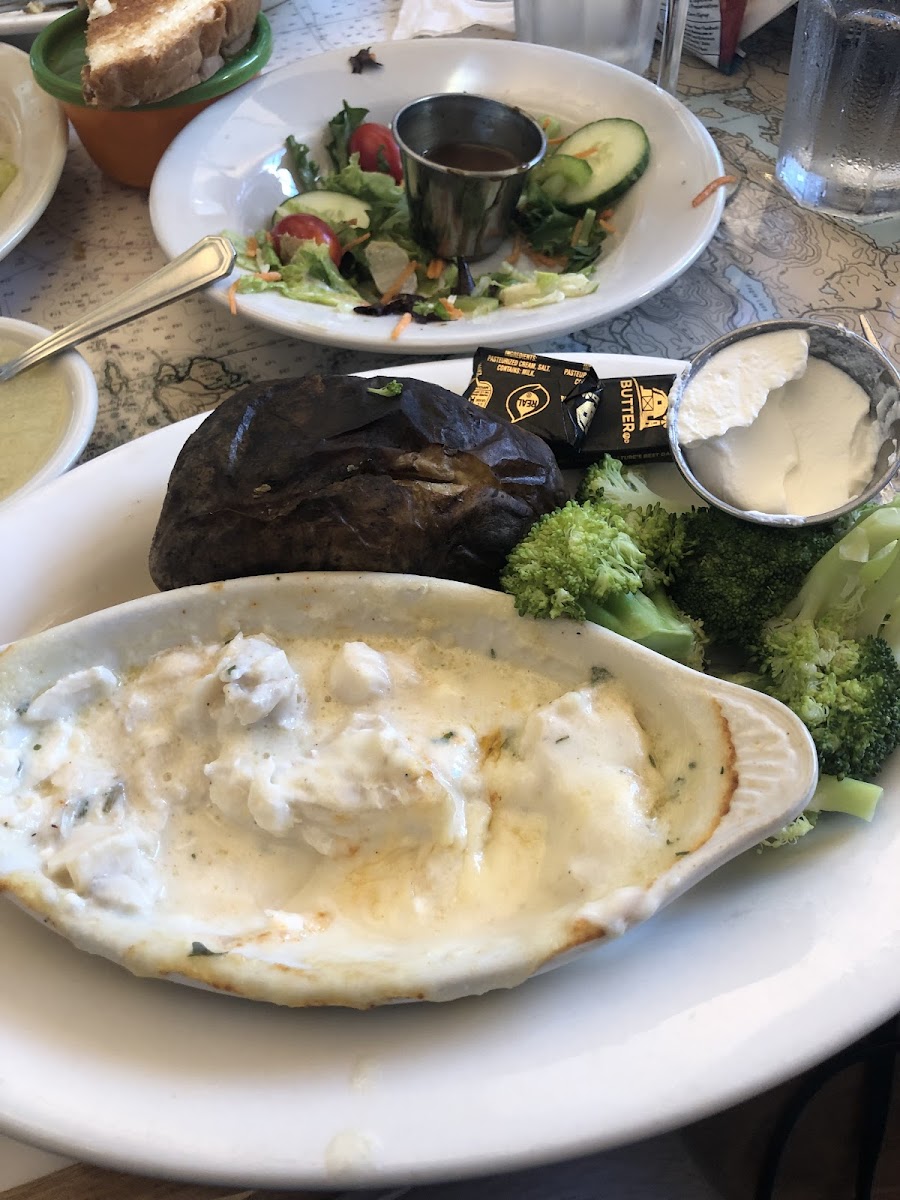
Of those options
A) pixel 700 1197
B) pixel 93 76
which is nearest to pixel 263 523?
pixel 700 1197

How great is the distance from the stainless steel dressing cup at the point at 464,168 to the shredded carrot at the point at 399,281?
10 cm

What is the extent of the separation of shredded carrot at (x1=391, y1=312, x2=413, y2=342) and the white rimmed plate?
3.29ft

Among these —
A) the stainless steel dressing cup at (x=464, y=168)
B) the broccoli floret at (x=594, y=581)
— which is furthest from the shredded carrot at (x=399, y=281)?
the broccoli floret at (x=594, y=581)

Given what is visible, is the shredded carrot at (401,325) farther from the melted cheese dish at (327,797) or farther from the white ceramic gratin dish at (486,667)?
the melted cheese dish at (327,797)

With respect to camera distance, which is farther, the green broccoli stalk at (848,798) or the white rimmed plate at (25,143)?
the white rimmed plate at (25,143)

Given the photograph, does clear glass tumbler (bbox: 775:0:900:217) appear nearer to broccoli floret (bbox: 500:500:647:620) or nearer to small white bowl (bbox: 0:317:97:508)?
broccoli floret (bbox: 500:500:647:620)

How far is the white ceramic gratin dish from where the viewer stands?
3.20 feet

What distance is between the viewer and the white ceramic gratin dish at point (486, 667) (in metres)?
0.98

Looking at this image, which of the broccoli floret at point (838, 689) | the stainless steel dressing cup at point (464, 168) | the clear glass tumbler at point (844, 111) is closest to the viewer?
the broccoli floret at point (838, 689)

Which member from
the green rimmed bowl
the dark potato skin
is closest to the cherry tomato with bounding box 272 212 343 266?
the green rimmed bowl

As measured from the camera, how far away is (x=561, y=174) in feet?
7.62

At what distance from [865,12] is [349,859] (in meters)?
2.17

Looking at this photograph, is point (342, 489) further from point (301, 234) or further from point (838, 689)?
point (301, 234)

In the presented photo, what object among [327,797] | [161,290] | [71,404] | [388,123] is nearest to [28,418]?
[71,404]
